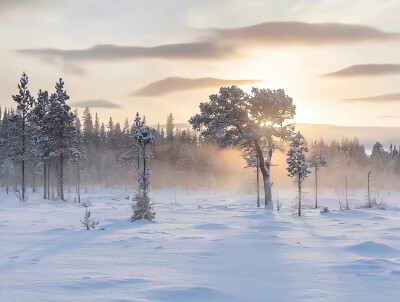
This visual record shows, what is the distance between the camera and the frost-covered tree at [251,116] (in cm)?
3512

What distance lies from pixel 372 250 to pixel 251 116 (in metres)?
23.5

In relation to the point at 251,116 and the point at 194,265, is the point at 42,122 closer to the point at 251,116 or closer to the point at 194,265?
the point at 251,116

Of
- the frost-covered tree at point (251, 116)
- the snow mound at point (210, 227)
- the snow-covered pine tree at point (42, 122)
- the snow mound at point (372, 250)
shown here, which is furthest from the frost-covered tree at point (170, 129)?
the snow mound at point (372, 250)

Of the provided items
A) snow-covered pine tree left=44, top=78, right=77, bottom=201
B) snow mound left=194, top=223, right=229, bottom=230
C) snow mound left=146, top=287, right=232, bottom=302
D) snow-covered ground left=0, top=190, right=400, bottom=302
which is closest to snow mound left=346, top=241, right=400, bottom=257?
snow-covered ground left=0, top=190, right=400, bottom=302

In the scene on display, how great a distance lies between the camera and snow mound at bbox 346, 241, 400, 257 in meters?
13.0

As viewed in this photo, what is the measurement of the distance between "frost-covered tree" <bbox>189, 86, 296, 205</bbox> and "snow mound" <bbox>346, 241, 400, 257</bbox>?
20935 mm

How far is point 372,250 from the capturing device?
13.6 m

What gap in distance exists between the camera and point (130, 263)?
11227mm

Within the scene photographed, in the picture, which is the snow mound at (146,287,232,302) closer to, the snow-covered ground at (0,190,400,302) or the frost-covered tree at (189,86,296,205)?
the snow-covered ground at (0,190,400,302)

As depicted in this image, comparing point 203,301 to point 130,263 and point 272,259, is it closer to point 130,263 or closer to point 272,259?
point 130,263

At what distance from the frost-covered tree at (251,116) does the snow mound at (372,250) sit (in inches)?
824

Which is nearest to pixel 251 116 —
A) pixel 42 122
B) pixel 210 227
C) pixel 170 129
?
pixel 210 227

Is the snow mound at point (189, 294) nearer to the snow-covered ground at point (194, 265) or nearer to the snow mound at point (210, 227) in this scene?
the snow-covered ground at point (194, 265)

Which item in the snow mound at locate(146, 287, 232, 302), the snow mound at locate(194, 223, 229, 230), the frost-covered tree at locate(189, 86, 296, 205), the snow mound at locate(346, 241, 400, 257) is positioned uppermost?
the frost-covered tree at locate(189, 86, 296, 205)
